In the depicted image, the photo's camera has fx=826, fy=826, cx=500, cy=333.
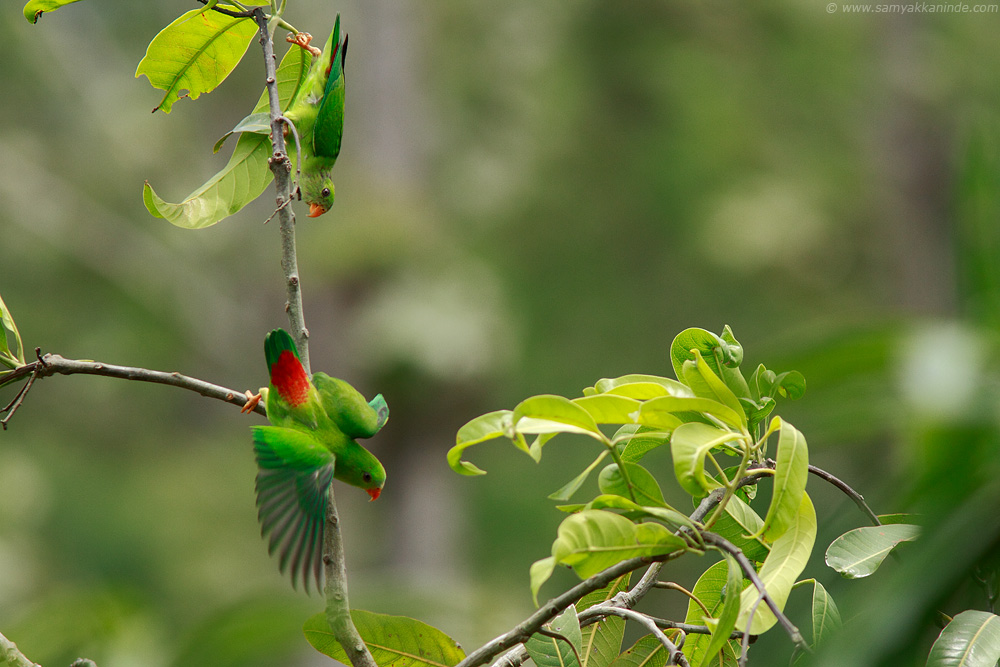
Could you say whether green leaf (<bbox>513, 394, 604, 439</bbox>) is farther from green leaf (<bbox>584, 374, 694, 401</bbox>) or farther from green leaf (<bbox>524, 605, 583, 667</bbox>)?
green leaf (<bbox>524, 605, 583, 667</bbox>)

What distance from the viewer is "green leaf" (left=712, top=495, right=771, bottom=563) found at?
2.37 ft

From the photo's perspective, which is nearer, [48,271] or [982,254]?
[982,254]

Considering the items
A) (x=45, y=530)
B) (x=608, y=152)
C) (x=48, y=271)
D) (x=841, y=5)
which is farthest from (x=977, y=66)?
(x=45, y=530)

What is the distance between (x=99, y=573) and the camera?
8172 millimetres

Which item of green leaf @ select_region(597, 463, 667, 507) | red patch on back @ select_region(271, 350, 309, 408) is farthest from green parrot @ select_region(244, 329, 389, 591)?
green leaf @ select_region(597, 463, 667, 507)

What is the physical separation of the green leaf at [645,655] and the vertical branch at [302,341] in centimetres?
24

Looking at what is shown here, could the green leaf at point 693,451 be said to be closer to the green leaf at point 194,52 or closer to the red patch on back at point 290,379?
the red patch on back at point 290,379

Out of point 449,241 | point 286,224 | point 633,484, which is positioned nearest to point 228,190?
point 286,224

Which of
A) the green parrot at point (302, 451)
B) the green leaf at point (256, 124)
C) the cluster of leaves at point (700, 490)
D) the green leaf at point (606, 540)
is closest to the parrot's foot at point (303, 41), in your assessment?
the green leaf at point (256, 124)

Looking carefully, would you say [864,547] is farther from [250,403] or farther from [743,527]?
[250,403]

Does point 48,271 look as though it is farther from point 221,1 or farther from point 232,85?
point 221,1

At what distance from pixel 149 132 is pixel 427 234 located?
11.2 ft

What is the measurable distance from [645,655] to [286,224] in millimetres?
489

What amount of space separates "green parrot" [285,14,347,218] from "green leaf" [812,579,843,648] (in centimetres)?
64
